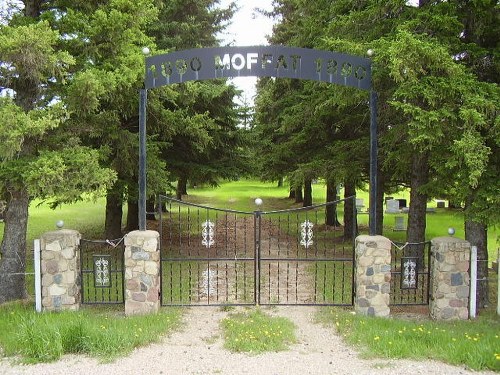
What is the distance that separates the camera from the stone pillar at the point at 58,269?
6.61 metres

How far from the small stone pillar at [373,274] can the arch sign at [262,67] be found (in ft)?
1.16

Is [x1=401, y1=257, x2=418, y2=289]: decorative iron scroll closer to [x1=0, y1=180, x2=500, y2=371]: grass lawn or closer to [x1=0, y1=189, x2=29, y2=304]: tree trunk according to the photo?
[x1=0, y1=180, x2=500, y2=371]: grass lawn

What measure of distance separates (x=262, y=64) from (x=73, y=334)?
4.30 metres

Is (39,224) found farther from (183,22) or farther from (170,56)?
(170,56)

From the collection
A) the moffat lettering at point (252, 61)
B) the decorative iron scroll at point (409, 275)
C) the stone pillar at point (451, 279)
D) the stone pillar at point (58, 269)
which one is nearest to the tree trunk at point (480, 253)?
the stone pillar at point (451, 279)

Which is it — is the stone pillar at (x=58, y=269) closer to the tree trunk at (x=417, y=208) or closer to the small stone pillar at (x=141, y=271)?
the small stone pillar at (x=141, y=271)

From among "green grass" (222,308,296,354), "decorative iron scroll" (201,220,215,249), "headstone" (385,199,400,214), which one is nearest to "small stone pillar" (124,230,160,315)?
"decorative iron scroll" (201,220,215,249)

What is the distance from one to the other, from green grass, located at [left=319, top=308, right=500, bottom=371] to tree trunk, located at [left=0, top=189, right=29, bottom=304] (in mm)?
4692

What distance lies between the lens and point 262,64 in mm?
6738

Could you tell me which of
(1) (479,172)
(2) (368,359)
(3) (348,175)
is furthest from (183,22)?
(2) (368,359)

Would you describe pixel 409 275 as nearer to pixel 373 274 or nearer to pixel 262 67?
pixel 373 274

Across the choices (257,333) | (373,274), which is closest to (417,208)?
(373,274)

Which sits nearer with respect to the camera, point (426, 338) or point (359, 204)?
point (426, 338)

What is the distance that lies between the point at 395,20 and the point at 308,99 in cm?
557
